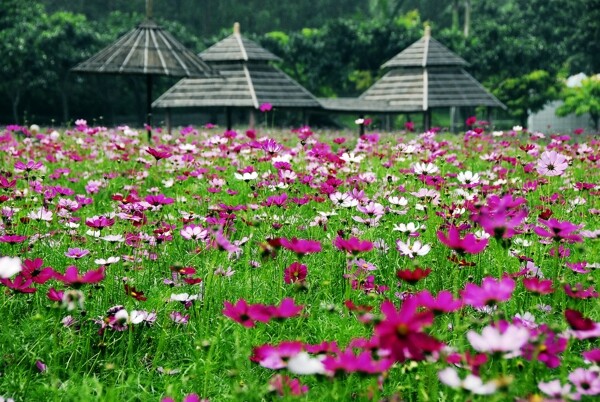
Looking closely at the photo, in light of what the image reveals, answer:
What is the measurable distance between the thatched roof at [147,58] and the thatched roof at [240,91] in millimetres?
7199

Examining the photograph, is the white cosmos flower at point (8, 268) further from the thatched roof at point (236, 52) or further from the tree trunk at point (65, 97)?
the tree trunk at point (65, 97)

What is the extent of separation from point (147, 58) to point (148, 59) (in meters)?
0.02

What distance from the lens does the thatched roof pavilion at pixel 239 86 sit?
1905cm

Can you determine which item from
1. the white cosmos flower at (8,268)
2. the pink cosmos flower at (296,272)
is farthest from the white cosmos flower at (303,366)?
the pink cosmos flower at (296,272)

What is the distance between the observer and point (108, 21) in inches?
1497

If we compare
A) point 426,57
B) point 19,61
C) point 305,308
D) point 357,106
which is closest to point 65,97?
point 19,61

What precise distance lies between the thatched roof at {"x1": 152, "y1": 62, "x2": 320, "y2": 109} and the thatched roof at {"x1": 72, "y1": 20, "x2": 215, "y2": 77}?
7.20m

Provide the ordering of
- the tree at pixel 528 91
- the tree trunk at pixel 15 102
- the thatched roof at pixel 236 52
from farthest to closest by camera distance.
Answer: the tree at pixel 528 91
the tree trunk at pixel 15 102
the thatched roof at pixel 236 52

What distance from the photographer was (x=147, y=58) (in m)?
10.9

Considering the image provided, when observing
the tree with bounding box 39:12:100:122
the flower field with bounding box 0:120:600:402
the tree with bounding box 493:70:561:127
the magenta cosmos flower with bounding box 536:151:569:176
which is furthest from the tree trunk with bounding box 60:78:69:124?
the magenta cosmos flower with bounding box 536:151:569:176

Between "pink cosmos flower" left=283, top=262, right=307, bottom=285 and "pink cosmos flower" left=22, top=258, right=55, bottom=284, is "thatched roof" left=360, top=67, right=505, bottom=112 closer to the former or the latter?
"pink cosmos flower" left=283, top=262, right=307, bottom=285

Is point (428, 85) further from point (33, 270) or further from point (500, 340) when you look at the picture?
point (500, 340)

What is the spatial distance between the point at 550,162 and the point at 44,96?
91.6 feet

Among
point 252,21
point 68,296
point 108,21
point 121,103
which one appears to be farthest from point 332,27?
point 68,296
